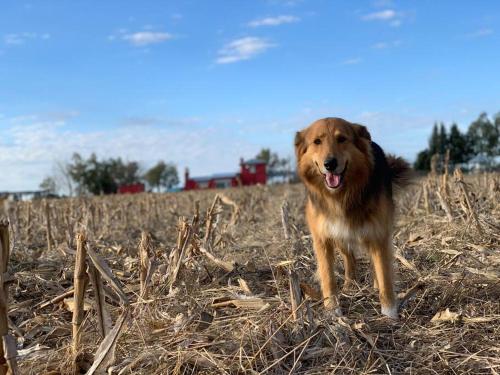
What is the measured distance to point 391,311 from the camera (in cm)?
438

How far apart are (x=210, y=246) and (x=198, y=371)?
303 cm

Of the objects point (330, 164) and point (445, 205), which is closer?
point (330, 164)

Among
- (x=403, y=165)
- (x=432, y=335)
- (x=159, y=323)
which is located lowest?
(x=432, y=335)

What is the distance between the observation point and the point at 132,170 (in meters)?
74.6

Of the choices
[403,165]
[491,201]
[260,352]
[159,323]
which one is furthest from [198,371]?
[491,201]

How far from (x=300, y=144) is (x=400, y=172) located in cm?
136

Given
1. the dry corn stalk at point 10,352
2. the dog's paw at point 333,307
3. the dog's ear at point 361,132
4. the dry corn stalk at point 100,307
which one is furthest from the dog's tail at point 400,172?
the dry corn stalk at point 10,352

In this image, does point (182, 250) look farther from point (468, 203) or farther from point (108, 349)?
point (468, 203)

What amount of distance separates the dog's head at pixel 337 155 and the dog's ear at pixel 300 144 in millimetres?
77

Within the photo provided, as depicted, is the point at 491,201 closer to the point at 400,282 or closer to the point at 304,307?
the point at 400,282

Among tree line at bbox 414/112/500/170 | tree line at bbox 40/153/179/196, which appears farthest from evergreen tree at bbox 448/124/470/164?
tree line at bbox 40/153/179/196

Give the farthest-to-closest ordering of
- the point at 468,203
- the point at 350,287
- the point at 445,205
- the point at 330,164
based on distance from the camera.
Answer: the point at 445,205 → the point at 468,203 → the point at 350,287 → the point at 330,164

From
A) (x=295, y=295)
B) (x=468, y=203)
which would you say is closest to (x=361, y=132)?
(x=295, y=295)

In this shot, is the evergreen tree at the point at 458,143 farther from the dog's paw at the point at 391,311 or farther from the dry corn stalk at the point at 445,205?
the dog's paw at the point at 391,311
